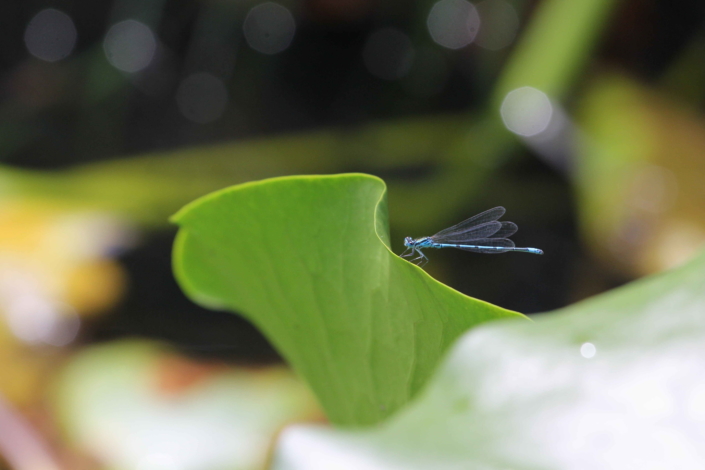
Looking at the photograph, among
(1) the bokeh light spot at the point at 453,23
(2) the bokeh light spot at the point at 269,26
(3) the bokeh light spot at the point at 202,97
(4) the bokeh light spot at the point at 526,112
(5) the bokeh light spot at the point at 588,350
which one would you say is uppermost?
(5) the bokeh light spot at the point at 588,350

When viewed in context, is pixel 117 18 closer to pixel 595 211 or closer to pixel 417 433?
pixel 595 211

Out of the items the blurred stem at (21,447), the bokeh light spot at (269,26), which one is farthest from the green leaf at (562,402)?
the bokeh light spot at (269,26)

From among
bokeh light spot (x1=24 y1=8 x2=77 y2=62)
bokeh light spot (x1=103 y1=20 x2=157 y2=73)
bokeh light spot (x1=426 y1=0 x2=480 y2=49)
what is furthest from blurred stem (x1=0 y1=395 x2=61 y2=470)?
bokeh light spot (x1=426 y1=0 x2=480 y2=49)

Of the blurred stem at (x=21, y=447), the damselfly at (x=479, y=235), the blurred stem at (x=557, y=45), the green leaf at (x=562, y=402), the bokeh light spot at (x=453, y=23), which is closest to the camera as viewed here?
the green leaf at (x=562, y=402)

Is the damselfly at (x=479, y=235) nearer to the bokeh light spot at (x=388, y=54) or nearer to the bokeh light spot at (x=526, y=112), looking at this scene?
the bokeh light spot at (x=526, y=112)

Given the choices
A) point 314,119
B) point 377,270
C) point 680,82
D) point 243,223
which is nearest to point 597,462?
point 377,270

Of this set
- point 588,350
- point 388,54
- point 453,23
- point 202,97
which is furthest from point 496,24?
point 588,350
